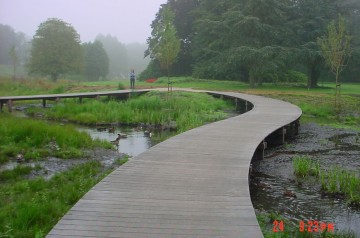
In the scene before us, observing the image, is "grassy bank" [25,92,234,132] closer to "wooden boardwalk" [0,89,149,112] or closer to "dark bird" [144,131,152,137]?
"wooden boardwalk" [0,89,149,112]

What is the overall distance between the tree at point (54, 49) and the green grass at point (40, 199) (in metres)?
43.5

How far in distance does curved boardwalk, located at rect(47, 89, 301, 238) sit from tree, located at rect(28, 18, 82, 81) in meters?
44.5

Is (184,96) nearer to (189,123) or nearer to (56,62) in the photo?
(189,123)

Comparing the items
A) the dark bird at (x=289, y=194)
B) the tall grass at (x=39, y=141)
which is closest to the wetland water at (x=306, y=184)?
the dark bird at (x=289, y=194)

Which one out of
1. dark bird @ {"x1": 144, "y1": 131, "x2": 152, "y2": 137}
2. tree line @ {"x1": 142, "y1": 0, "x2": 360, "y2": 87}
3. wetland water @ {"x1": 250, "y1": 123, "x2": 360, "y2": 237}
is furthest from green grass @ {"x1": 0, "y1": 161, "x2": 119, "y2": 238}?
tree line @ {"x1": 142, "y1": 0, "x2": 360, "y2": 87}

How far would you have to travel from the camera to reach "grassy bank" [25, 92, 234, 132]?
17.0 metres

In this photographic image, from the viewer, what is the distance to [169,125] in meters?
16.3

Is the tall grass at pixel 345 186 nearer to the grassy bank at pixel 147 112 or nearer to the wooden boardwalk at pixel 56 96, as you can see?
the grassy bank at pixel 147 112

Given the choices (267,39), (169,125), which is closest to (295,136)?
(169,125)

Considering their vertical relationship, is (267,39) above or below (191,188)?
above

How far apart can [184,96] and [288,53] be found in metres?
11.5

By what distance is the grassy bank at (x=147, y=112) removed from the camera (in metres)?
17.0

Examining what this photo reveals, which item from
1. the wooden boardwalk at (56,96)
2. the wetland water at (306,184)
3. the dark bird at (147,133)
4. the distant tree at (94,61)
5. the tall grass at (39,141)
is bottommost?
the wetland water at (306,184)

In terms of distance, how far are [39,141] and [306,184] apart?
25.6 feet
